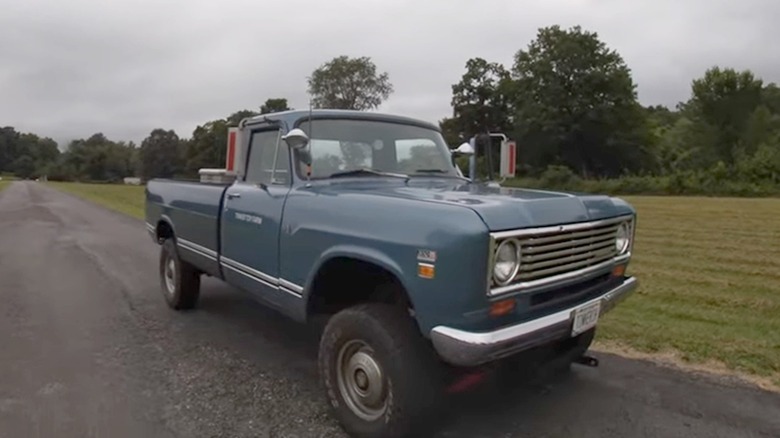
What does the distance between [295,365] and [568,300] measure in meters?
2.35

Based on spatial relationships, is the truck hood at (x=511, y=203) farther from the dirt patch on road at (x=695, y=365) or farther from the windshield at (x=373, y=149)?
the dirt patch on road at (x=695, y=365)

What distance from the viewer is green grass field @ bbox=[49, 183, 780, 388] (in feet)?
15.3

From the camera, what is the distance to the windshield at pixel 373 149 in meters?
4.14

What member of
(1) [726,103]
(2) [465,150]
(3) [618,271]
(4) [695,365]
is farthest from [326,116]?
(1) [726,103]

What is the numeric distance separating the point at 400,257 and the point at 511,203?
0.67 metres

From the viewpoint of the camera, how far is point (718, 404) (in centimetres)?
368

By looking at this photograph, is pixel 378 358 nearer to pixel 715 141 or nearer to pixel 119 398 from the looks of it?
pixel 119 398

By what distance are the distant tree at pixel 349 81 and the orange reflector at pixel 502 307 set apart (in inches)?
2640

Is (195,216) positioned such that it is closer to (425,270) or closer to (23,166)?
(425,270)

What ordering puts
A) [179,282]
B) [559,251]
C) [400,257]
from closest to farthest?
1. [400,257]
2. [559,251]
3. [179,282]

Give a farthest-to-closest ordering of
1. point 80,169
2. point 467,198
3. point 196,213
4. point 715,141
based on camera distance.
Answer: point 80,169
point 715,141
point 196,213
point 467,198

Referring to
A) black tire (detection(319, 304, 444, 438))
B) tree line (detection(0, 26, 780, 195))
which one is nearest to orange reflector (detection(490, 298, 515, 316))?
black tire (detection(319, 304, 444, 438))

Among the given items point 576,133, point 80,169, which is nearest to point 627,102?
point 576,133

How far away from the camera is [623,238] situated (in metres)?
3.75
